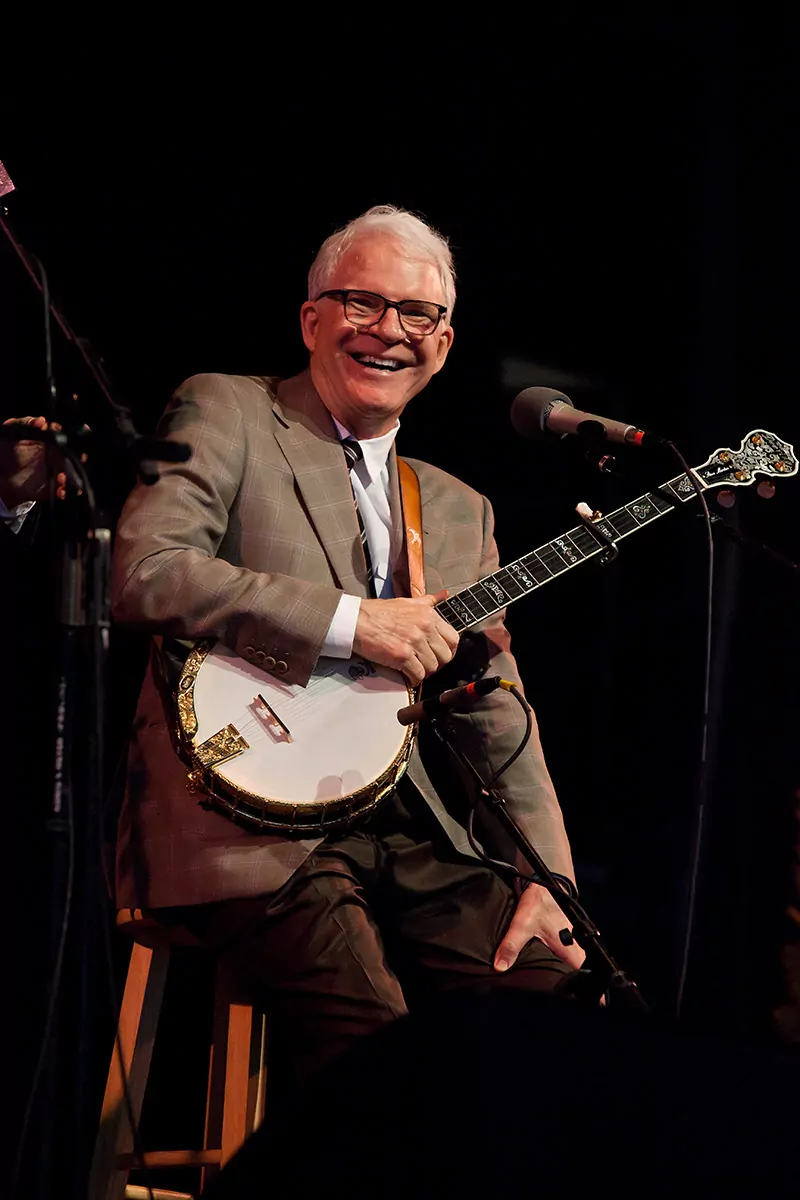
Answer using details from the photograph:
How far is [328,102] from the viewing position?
11.0 ft

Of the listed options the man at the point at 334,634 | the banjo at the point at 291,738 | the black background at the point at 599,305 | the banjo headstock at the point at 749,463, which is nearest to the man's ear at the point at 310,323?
the man at the point at 334,634

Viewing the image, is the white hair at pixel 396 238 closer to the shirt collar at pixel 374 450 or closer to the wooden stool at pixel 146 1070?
the shirt collar at pixel 374 450

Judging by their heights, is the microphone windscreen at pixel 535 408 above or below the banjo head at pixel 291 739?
above

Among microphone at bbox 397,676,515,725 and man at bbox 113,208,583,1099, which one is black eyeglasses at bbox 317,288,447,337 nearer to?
man at bbox 113,208,583,1099

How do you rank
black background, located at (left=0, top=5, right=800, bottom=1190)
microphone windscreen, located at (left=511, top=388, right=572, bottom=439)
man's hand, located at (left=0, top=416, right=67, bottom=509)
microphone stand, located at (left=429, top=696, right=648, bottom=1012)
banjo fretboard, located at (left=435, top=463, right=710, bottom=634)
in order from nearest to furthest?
microphone stand, located at (left=429, top=696, right=648, bottom=1012) → man's hand, located at (left=0, top=416, right=67, bottom=509) → microphone windscreen, located at (left=511, top=388, right=572, bottom=439) → banjo fretboard, located at (left=435, top=463, right=710, bottom=634) → black background, located at (left=0, top=5, right=800, bottom=1190)

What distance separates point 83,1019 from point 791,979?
7.86ft

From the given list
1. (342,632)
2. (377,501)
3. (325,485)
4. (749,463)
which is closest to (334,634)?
(342,632)

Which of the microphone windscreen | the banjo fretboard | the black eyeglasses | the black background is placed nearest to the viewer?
the microphone windscreen

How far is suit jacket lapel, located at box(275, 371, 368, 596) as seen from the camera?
8.45 feet

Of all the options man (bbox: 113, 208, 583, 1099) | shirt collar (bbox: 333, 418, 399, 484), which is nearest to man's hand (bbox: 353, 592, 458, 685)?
man (bbox: 113, 208, 583, 1099)

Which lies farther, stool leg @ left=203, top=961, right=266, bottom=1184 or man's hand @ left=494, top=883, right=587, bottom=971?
man's hand @ left=494, top=883, right=587, bottom=971

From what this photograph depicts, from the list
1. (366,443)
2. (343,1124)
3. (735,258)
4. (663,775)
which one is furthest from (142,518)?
(735,258)

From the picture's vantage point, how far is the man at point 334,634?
2.22 metres

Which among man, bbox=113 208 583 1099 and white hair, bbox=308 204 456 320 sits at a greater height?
white hair, bbox=308 204 456 320
